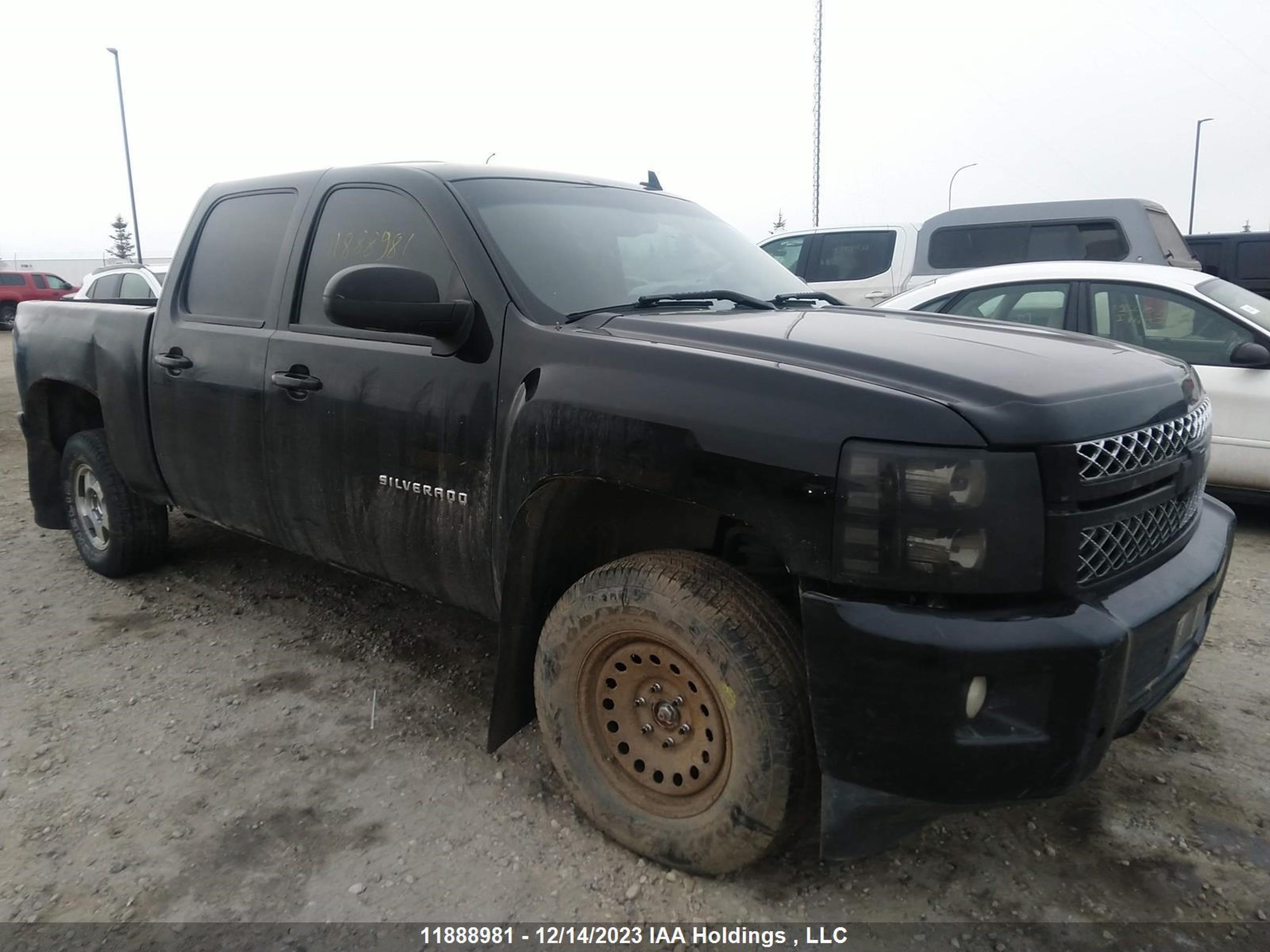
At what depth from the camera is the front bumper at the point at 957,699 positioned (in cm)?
183

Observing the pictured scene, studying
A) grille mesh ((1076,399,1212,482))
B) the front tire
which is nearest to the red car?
the front tire

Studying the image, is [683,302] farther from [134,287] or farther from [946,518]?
[134,287]

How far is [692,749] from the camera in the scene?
2307mm

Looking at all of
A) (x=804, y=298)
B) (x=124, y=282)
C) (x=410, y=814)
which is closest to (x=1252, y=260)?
(x=804, y=298)

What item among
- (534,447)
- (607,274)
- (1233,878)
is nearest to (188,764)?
(534,447)

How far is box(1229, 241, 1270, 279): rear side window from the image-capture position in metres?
11.2

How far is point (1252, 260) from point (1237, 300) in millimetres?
7073

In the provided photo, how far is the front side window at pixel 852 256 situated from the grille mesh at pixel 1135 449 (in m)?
8.61

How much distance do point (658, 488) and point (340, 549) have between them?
1543 mm

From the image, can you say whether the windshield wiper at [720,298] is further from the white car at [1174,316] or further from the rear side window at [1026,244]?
the rear side window at [1026,244]

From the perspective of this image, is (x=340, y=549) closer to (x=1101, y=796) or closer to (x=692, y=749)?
(x=692, y=749)

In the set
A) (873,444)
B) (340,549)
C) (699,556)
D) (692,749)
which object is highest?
(873,444)

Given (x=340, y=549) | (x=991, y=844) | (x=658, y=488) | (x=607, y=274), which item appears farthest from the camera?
(x=340, y=549)

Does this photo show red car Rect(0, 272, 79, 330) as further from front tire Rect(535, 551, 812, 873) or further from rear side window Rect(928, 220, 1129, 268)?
front tire Rect(535, 551, 812, 873)
